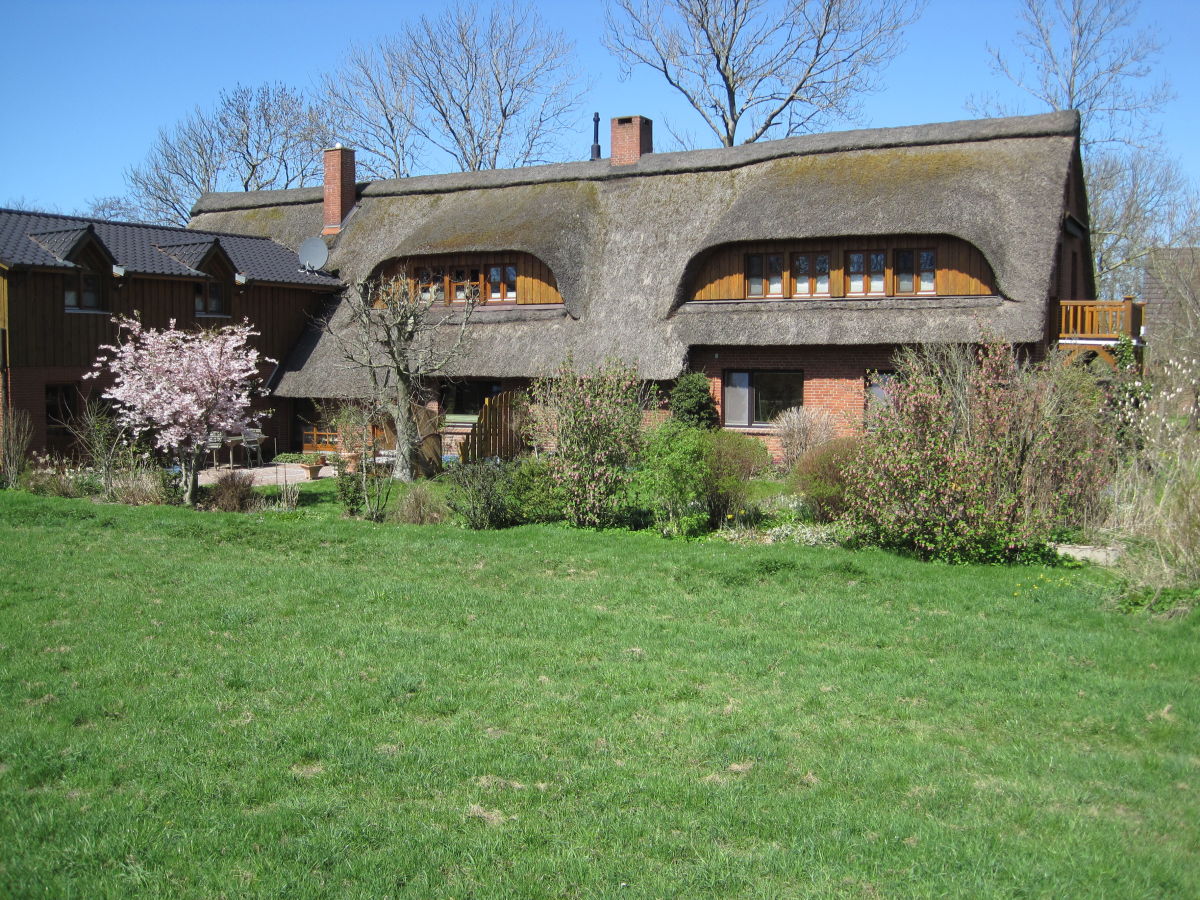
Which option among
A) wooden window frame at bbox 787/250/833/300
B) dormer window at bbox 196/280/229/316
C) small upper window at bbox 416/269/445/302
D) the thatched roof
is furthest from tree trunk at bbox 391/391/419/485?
wooden window frame at bbox 787/250/833/300

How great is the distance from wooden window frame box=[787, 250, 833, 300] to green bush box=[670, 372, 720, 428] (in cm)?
267

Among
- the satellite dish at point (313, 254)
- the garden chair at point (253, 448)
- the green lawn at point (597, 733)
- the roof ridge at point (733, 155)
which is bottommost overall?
the green lawn at point (597, 733)

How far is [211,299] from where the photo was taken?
25.3m

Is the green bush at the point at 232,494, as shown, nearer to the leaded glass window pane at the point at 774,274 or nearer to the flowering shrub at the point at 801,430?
the flowering shrub at the point at 801,430

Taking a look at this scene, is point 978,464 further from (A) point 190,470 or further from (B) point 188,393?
(A) point 190,470

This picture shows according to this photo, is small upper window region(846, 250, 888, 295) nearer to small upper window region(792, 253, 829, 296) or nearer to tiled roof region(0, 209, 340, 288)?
small upper window region(792, 253, 829, 296)

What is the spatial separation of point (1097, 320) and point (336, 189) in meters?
19.5

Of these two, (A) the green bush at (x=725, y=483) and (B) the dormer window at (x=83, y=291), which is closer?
(A) the green bush at (x=725, y=483)

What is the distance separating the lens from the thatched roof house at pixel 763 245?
2014cm

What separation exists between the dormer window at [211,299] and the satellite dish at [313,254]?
265cm

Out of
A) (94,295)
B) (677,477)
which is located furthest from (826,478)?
(94,295)

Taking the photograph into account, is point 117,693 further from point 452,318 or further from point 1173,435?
point 452,318

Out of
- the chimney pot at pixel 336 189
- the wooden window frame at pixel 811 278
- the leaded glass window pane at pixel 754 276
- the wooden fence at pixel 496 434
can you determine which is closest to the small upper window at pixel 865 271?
the wooden window frame at pixel 811 278

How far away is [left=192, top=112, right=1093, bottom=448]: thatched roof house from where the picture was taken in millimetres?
20141
